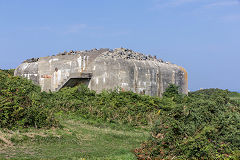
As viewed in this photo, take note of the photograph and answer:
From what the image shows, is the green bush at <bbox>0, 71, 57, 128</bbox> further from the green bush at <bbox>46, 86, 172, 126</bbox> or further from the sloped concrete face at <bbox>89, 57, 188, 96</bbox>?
the sloped concrete face at <bbox>89, 57, 188, 96</bbox>

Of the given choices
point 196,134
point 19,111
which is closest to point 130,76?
point 19,111

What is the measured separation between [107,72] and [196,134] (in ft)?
37.9

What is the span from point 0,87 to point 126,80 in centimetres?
803

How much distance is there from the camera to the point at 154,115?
52.2 ft

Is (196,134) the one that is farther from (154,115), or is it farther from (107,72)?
(107,72)

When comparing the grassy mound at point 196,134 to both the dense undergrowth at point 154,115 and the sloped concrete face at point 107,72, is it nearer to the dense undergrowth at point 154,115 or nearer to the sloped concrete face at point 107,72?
the dense undergrowth at point 154,115

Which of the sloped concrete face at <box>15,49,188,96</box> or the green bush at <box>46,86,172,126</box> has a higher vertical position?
the sloped concrete face at <box>15,49,188,96</box>

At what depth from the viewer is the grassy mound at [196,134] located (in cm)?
749

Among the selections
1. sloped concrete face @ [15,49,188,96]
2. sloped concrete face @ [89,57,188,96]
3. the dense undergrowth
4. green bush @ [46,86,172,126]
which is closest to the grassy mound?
the dense undergrowth

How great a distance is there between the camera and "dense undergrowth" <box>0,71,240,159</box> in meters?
7.67

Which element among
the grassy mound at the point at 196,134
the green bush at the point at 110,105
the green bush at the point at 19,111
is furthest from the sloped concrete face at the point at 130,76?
the grassy mound at the point at 196,134

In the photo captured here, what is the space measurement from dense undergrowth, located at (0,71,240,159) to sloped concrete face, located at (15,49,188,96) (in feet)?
3.08

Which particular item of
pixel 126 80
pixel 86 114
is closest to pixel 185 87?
pixel 126 80

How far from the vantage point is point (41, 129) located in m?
11.6
